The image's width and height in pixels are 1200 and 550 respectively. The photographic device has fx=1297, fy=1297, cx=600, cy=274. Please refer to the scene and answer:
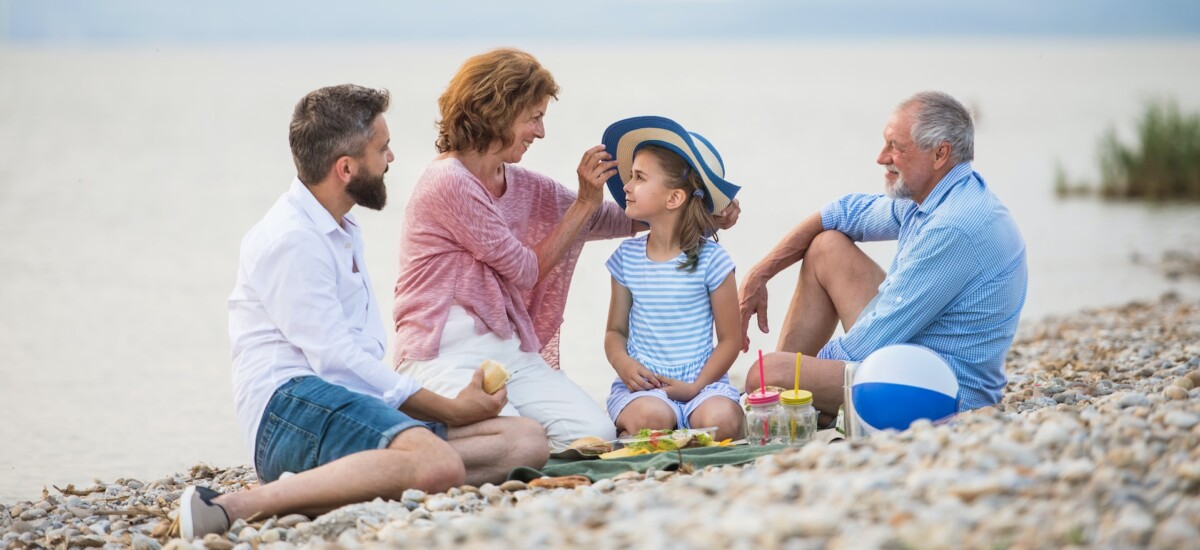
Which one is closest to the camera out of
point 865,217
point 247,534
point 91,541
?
point 247,534

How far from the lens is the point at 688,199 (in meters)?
5.57

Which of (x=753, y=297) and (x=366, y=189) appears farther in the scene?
(x=753, y=297)

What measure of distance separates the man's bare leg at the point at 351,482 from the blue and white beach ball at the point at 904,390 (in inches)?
57.8

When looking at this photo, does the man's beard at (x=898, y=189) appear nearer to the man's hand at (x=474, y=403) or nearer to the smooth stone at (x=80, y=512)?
the man's hand at (x=474, y=403)

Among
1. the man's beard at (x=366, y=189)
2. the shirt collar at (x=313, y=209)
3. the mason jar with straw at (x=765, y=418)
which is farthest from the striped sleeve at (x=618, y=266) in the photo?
the shirt collar at (x=313, y=209)

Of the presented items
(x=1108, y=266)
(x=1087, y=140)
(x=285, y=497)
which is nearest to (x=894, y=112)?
(x=285, y=497)

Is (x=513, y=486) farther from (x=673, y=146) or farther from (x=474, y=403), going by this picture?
(x=673, y=146)

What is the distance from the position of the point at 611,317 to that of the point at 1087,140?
21238 mm

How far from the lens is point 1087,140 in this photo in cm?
2461

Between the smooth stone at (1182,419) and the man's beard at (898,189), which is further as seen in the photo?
the man's beard at (898,189)

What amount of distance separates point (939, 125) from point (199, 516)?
125 inches

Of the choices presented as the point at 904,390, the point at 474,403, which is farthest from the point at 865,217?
the point at 474,403

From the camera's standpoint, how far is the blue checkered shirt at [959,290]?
505 cm

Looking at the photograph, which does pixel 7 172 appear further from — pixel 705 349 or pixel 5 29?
pixel 5 29
